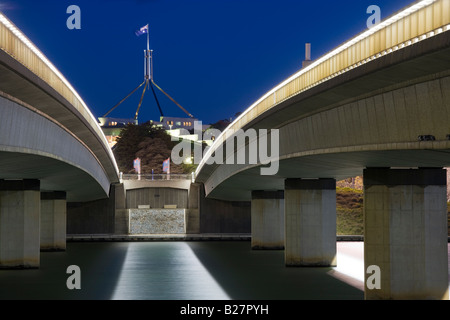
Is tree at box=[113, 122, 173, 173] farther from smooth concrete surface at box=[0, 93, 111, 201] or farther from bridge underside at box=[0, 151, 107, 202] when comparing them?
smooth concrete surface at box=[0, 93, 111, 201]

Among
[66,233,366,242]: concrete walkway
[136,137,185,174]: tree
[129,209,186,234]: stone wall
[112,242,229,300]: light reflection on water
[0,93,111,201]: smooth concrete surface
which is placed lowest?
[112,242,229,300]: light reflection on water

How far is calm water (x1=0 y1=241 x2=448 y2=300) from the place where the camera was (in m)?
32.6

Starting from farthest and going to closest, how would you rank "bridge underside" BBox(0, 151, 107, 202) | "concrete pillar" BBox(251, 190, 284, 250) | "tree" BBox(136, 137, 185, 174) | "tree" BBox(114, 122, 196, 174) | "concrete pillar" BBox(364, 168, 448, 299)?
"tree" BBox(114, 122, 196, 174), "tree" BBox(136, 137, 185, 174), "concrete pillar" BBox(251, 190, 284, 250), "bridge underside" BBox(0, 151, 107, 202), "concrete pillar" BBox(364, 168, 448, 299)

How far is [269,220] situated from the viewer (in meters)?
62.6

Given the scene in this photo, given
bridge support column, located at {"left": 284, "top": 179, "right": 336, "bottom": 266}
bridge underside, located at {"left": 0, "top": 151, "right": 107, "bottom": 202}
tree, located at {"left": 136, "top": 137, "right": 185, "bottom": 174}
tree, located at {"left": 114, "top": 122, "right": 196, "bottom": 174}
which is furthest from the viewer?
tree, located at {"left": 114, "top": 122, "right": 196, "bottom": 174}

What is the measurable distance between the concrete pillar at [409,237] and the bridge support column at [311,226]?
16.7 metres

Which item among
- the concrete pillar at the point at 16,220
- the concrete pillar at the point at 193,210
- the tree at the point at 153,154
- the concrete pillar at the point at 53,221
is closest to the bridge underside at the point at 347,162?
the concrete pillar at the point at 16,220

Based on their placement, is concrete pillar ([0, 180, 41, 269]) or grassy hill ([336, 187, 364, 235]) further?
grassy hill ([336, 187, 364, 235])

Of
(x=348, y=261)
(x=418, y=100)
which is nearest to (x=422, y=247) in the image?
(x=418, y=100)

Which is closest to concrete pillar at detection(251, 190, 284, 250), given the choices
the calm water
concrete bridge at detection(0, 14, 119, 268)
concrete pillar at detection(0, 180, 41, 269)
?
the calm water

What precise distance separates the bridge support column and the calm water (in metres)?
1.29

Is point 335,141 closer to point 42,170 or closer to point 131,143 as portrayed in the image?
Answer: point 42,170

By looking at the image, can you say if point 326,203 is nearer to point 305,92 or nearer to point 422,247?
point 422,247

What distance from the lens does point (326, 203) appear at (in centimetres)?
4481
